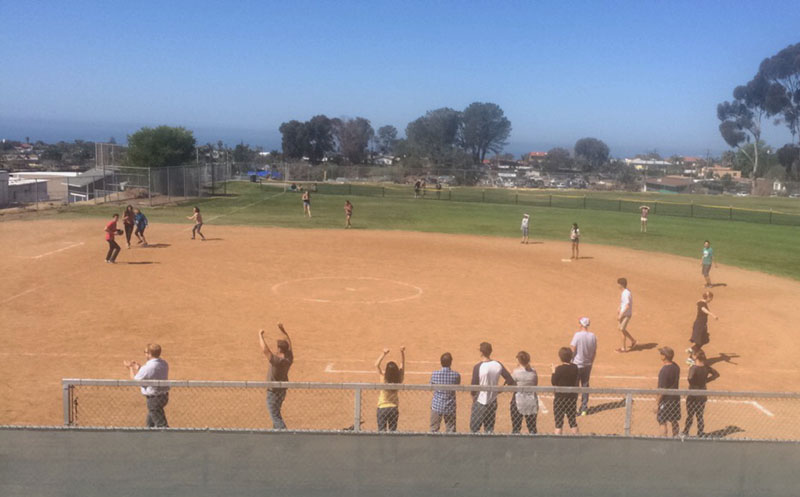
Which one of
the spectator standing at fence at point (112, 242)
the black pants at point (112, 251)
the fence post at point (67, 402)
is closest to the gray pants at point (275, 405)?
the fence post at point (67, 402)

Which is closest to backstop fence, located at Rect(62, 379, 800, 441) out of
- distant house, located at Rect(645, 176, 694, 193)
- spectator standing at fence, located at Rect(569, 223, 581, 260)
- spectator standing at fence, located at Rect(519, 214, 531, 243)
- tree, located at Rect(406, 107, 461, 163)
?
spectator standing at fence, located at Rect(569, 223, 581, 260)

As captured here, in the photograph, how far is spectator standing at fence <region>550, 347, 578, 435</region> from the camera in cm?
1056

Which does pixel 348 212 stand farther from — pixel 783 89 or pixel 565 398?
pixel 783 89

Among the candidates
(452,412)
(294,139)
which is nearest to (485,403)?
(452,412)

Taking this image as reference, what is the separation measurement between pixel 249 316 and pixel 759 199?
81.5 meters

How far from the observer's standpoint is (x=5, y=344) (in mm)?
16406

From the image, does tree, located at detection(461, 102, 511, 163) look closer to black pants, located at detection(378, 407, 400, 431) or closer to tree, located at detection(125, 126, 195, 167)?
tree, located at detection(125, 126, 195, 167)

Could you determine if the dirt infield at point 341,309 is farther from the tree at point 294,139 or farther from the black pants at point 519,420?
the tree at point 294,139

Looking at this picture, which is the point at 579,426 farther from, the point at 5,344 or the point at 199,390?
the point at 5,344

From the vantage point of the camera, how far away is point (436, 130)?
158250 mm

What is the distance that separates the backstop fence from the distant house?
9477cm

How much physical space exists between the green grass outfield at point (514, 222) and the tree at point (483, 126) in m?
96.3

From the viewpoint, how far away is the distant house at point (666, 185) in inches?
4080

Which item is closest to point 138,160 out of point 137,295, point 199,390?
point 137,295
